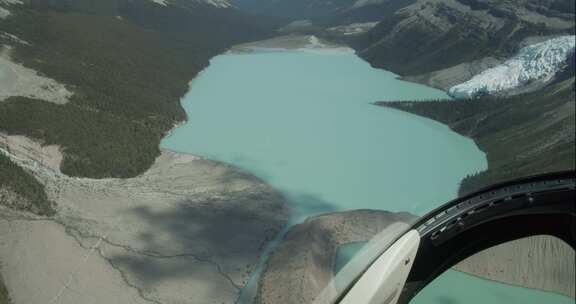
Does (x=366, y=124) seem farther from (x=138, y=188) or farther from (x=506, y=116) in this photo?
(x=138, y=188)

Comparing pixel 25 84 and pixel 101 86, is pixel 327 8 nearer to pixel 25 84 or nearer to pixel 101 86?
pixel 101 86

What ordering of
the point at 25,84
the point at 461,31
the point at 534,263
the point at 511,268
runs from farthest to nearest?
the point at 461,31
the point at 25,84
the point at 511,268
the point at 534,263

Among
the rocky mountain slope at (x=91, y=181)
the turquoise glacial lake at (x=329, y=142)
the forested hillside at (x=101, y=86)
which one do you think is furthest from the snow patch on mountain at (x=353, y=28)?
the rocky mountain slope at (x=91, y=181)

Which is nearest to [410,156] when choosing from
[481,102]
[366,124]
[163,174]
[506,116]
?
[366,124]

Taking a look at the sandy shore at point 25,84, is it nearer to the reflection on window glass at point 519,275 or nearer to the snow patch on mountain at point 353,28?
the reflection on window glass at point 519,275

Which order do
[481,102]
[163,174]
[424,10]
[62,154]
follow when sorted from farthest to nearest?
1. [424,10]
2. [481,102]
3. [163,174]
4. [62,154]

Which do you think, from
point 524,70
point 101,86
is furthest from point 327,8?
point 101,86
